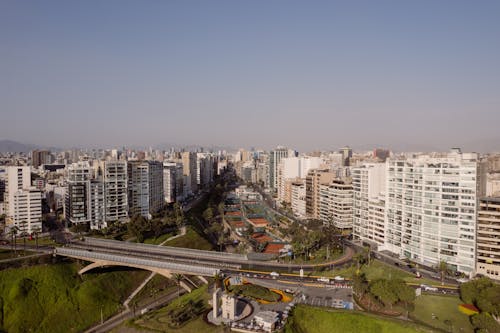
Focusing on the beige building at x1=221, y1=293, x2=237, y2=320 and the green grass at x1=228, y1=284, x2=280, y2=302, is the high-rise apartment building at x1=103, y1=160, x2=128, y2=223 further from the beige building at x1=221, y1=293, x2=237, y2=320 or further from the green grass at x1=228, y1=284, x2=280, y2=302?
the beige building at x1=221, y1=293, x2=237, y2=320

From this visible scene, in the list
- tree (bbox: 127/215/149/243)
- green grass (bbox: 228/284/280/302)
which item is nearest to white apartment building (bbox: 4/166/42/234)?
tree (bbox: 127/215/149/243)

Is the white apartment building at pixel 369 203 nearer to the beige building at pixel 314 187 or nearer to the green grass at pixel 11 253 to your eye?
the beige building at pixel 314 187

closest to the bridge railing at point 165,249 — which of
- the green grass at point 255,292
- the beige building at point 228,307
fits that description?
the green grass at point 255,292

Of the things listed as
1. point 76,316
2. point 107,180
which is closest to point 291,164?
point 107,180

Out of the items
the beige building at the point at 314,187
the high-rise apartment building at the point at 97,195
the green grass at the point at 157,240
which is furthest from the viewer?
the beige building at the point at 314,187

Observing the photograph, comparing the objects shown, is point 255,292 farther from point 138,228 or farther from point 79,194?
point 79,194
